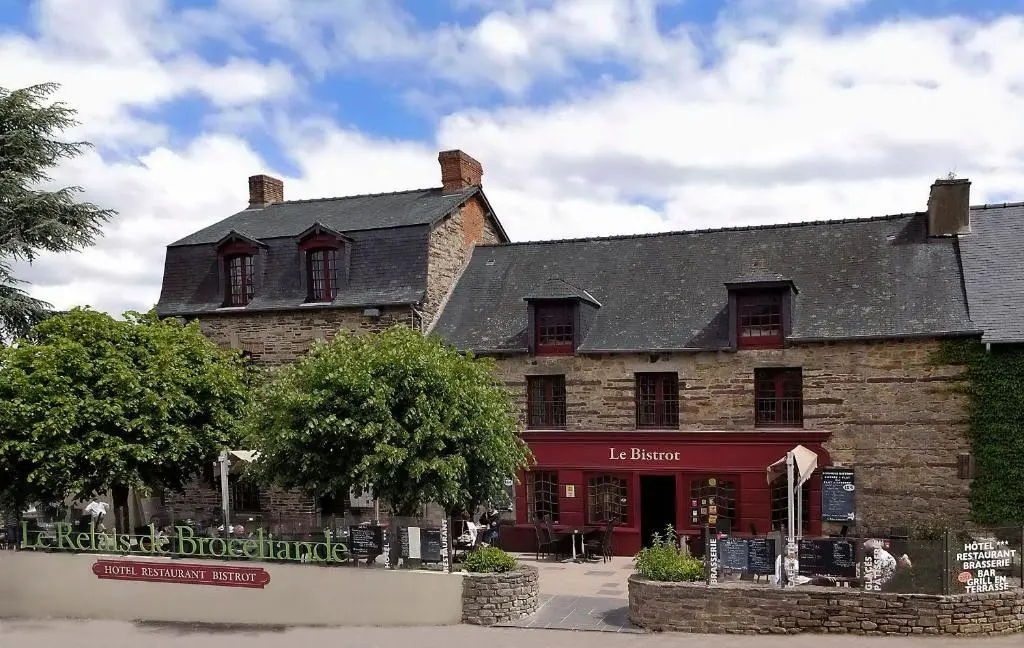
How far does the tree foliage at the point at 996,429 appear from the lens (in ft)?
60.2

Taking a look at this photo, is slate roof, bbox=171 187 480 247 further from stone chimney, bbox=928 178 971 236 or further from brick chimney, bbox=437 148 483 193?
stone chimney, bbox=928 178 971 236

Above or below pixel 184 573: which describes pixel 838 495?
above

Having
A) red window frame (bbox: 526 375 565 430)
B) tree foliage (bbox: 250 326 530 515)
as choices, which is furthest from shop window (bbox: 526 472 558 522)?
tree foliage (bbox: 250 326 530 515)

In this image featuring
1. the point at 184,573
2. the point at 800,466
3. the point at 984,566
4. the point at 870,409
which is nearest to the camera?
the point at 984,566

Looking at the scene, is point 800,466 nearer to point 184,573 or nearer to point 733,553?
point 733,553

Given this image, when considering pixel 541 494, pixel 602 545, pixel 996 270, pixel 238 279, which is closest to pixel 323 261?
pixel 238 279

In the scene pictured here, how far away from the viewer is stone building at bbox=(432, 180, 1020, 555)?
1934 cm

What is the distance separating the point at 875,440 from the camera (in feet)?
64.0

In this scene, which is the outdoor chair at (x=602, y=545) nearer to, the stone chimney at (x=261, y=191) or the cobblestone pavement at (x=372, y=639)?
the cobblestone pavement at (x=372, y=639)

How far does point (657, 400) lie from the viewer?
21.4 metres

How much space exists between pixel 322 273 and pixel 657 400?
9.91 meters

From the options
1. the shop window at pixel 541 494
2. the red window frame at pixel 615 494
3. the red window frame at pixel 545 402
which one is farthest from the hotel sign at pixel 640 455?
the shop window at pixel 541 494

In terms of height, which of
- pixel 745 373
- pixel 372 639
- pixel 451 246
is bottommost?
pixel 372 639

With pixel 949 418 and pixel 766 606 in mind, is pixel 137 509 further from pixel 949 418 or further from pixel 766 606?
pixel 949 418
